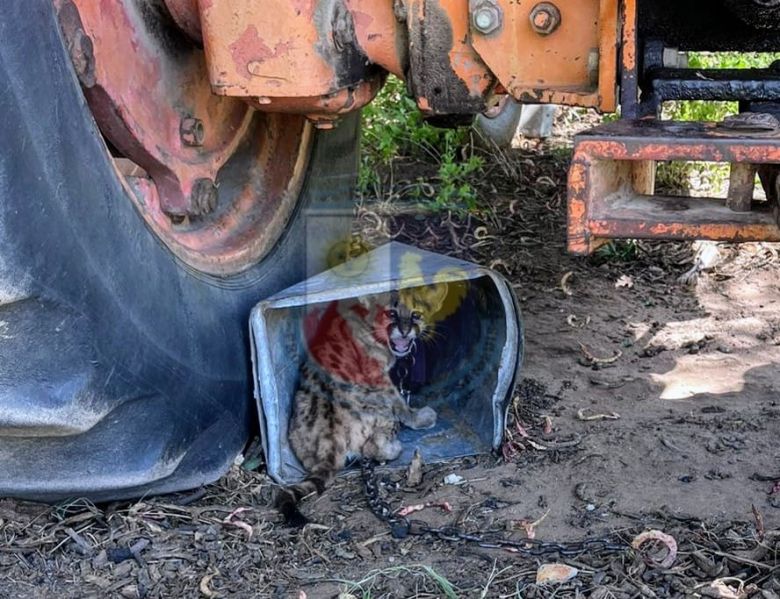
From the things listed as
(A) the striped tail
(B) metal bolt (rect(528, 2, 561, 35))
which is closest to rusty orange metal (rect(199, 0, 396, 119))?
(B) metal bolt (rect(528, 2, 561, 35))

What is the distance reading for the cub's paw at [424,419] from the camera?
10.3 ft

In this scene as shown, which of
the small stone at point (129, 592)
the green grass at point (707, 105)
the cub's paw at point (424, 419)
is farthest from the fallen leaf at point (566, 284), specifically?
the small stone at point (129, 592)

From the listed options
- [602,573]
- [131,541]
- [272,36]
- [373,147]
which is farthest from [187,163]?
[373,147]

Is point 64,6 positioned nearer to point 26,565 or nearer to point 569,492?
point 26,565

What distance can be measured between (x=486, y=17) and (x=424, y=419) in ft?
4.32

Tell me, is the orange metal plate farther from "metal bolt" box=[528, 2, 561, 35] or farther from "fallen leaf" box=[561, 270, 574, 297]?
"fallen leaf" box=[561, 270, 574, 297]

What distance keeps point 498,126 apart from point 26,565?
321 centimetres

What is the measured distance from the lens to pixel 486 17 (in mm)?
2236

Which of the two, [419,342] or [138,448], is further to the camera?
[419,342]

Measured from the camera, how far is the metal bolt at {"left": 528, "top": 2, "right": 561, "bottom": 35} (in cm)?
221

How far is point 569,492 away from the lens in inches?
99.9

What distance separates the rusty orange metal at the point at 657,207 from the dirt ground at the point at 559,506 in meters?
0.68

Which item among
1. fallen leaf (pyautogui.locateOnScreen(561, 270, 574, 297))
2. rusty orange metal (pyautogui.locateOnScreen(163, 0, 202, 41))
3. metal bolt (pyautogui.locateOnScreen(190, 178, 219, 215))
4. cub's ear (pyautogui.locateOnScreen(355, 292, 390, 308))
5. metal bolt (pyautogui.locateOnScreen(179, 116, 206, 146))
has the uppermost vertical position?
rusty orange metal (pyautogui.locateOnScreen(163, 0, 202, 41))

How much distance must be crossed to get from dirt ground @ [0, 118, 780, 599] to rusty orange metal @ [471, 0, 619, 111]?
0.94 m
